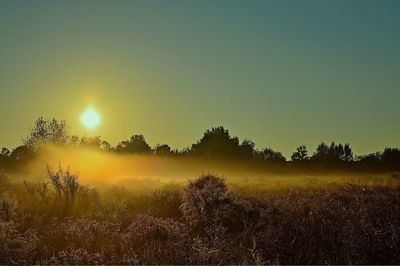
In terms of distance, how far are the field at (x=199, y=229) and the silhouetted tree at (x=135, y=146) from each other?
61.1 m

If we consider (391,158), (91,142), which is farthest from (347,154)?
(91,142)

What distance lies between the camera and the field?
9.77m

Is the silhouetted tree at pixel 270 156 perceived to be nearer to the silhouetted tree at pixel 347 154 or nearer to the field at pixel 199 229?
the silhouetted tree at pixel 347 154

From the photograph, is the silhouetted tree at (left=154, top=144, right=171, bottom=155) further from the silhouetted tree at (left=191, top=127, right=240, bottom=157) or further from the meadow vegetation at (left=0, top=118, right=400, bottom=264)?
the meadow vegetation at (left=0, top=118, right=400, bottom=264)

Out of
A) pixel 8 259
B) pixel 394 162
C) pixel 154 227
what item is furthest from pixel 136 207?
pixel 394 162

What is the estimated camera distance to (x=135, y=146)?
83.6 meters

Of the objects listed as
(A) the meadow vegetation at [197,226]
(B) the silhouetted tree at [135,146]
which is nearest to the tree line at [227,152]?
(B) the silhouetted tree at [135,146]

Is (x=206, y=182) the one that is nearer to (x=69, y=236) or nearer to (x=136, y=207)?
(x=136, y=207)

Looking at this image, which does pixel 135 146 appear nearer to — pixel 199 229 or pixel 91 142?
pixel 91 142

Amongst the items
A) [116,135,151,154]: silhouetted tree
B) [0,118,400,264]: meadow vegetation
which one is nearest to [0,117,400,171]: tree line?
[116,135,151,154]: silhouetted tree

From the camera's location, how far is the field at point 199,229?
32.0 ft

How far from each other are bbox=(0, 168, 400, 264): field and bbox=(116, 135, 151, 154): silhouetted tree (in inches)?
2407

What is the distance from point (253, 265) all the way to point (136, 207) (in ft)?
32.9

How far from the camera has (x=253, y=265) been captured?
28.1 ft
